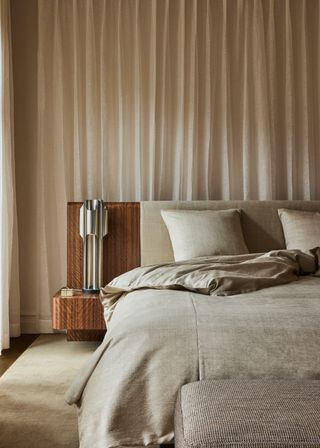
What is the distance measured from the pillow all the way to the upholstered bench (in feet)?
6.64

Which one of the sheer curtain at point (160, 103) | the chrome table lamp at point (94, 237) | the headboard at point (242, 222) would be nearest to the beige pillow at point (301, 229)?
the headboard at point (242, 222)

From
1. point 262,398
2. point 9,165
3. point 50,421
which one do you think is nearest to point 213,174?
point 9,165

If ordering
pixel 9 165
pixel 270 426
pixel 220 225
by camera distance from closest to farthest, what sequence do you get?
pixel 270 426 < pixel 220 225 < pixel 9 165

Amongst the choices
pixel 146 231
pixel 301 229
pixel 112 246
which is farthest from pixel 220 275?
pixel 112 246

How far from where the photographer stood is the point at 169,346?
6.71 ft

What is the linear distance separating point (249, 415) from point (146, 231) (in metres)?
2.75

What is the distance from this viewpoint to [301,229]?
3902 millimetres

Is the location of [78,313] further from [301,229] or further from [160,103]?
[160,103]

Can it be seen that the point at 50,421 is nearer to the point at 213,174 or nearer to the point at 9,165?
the point at 9,165

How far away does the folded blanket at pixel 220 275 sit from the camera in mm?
2812

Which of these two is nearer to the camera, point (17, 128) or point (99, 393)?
point (99, 393)

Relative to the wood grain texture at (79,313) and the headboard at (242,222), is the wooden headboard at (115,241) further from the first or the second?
the wood grain texture at (79,313)

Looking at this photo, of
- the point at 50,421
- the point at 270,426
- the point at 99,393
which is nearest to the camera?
the point at 270,426

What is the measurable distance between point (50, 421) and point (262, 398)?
4.58 ft
